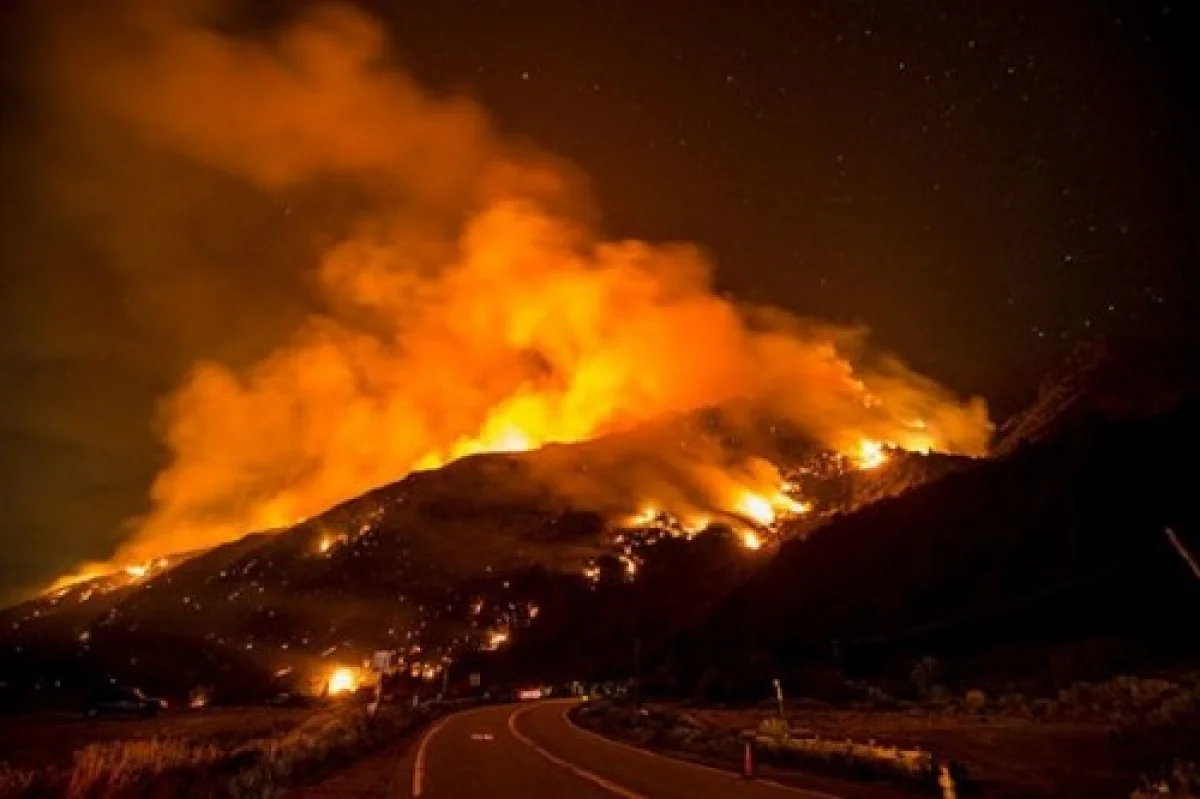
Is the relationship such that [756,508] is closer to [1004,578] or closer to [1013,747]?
[1004,578]

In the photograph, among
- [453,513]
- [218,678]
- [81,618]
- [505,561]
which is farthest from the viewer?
[453,513]

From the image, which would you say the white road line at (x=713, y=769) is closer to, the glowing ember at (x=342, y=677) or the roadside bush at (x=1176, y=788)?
the roadside bush at (x=1176, y=788)

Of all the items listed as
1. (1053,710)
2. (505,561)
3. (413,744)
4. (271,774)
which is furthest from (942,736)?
(505,561)

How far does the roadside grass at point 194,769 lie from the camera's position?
1089 centimetres

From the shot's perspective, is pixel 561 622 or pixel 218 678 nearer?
pixel 218 678

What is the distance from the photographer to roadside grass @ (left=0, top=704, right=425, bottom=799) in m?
10.9

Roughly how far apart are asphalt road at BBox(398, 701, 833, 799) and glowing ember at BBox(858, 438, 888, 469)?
157782 mm

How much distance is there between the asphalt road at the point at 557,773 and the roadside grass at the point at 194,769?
6.45 ft

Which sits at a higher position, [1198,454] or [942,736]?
[1198,454]

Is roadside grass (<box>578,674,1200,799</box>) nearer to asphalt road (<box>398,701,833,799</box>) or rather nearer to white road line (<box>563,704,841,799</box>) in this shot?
white road line (<box>563,704,841,799</box>)

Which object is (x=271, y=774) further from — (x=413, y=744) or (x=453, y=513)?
(x=453, y=513)

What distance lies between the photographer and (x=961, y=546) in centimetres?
6325

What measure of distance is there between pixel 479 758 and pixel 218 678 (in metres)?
95.7

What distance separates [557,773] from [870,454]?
17987 centimetres
